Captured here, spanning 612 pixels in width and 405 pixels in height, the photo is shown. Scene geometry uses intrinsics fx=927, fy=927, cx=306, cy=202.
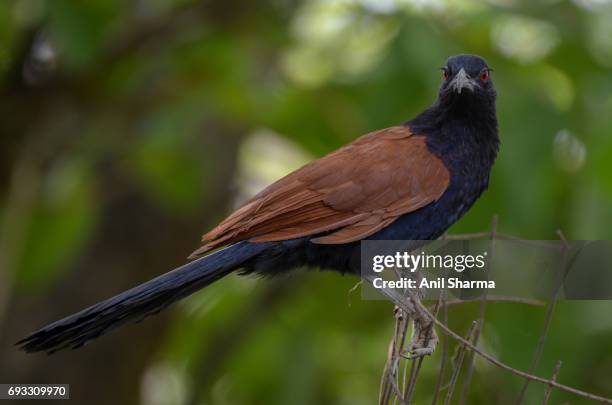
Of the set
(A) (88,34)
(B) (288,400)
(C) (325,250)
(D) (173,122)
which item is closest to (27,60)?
(A) (88,34)

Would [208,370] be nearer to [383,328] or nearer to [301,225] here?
[383,328]

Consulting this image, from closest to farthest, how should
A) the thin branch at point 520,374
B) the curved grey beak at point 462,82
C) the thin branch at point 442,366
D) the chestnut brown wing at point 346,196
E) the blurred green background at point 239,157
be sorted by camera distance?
the thin branch at point 520,374
the thin branch at point 442,366
the chestnut brown wing at point 346,196
the curved grey beak at point 462,82
the blurred green background at point 239,157

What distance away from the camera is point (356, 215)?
112 inches

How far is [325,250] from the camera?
2.90m

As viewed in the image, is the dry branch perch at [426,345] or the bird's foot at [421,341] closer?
the dry branch perch at [426,345]

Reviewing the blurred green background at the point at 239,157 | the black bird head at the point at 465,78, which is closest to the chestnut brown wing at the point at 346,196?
the black bird head at the point at 465,78

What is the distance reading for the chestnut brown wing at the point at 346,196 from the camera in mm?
2746

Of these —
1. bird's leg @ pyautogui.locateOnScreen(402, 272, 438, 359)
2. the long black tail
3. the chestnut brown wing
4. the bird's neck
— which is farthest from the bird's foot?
the bird's neck

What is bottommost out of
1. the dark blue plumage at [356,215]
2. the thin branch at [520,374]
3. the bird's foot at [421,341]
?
the thin branch at [520,374]

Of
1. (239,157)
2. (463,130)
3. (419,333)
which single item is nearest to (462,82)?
(463,130)

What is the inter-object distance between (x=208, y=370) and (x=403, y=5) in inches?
77.6

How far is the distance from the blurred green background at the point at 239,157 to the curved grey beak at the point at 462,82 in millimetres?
460

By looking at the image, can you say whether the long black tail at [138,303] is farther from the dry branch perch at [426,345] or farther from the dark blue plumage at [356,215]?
the dry branch perch at [426,345]

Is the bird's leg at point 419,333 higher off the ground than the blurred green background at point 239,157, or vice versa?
the blurred green background at point 239,157
